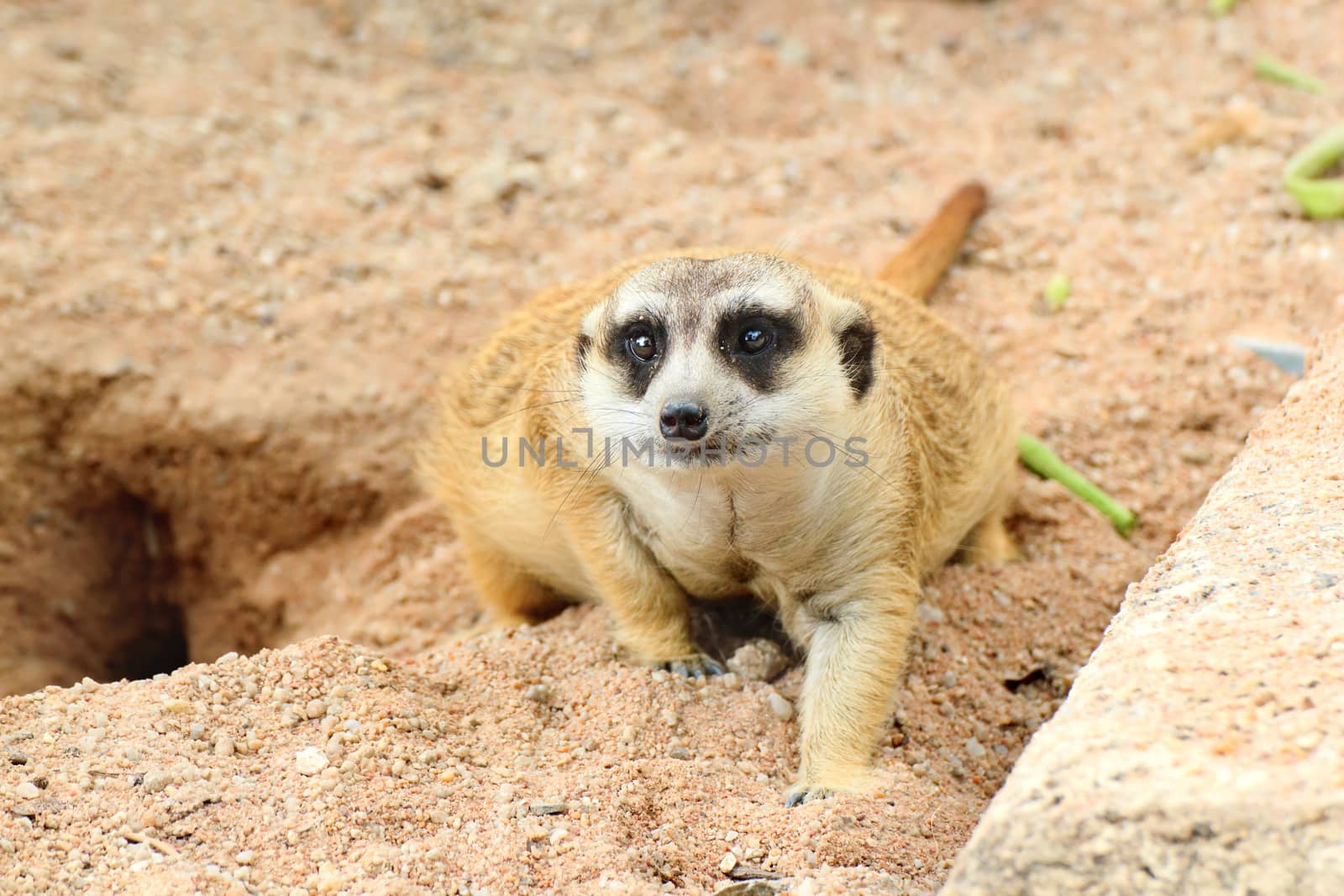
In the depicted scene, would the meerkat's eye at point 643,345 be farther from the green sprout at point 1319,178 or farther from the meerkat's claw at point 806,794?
the green sprout at point 1319,178

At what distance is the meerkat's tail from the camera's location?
3740 millimetres

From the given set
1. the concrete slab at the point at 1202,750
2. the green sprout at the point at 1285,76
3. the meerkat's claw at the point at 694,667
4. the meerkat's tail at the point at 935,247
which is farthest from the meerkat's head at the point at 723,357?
the green sprout at the point at 1285,76

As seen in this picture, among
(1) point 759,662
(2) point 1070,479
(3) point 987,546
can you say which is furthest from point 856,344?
(2) point 1070,479

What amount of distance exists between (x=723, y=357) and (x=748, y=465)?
0.20 metres

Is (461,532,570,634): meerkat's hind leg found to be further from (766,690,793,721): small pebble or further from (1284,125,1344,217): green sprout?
(1284,125,1344,217): green sprout

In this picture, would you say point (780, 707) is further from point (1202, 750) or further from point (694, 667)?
point (1202, 750)

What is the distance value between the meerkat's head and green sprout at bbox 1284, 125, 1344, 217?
2.04 metres

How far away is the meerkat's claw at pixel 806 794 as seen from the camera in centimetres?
227

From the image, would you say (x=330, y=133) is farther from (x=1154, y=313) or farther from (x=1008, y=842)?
(x=1008, y=842)

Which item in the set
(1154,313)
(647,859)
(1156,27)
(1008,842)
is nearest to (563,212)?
(1154,313)

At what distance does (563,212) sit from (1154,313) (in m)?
1.93

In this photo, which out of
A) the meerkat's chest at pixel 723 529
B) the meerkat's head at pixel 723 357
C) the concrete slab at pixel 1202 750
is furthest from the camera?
the meerkat's chest at pixel 723 529

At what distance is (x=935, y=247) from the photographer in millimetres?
3859

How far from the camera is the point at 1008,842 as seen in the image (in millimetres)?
1493
